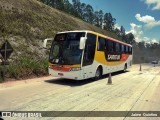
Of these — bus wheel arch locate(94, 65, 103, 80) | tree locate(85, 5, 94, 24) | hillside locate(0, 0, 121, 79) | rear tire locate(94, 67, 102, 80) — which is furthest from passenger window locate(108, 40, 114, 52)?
tree locate(85, 5, 94, 24)

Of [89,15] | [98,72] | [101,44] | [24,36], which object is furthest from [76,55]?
[89,15]

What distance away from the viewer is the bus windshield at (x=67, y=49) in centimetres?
1394

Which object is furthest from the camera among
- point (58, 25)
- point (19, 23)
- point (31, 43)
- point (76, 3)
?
point (76, 3)

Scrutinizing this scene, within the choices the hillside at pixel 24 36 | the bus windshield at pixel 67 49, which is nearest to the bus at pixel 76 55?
the bus windshield at pixel 67 49

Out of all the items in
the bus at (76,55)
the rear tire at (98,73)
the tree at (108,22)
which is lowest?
the rear tire at (98,73)

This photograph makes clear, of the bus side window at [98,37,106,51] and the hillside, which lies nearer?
the bus side window at [98,37,106,51]

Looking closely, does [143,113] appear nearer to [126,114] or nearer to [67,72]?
[126,114]

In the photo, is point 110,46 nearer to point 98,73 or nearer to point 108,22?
point 98,73

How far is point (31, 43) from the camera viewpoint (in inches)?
981

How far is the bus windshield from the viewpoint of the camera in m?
13.9

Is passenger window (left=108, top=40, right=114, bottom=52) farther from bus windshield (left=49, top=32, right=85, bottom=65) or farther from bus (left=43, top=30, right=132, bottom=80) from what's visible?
bus windshield (left=49, top=32, right=85, bottom=65)

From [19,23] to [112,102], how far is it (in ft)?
67.2

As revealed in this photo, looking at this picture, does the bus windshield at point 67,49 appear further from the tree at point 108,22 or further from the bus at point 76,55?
the tree at point 108,22

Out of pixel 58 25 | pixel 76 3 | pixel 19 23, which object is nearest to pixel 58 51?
pixel 19 23
